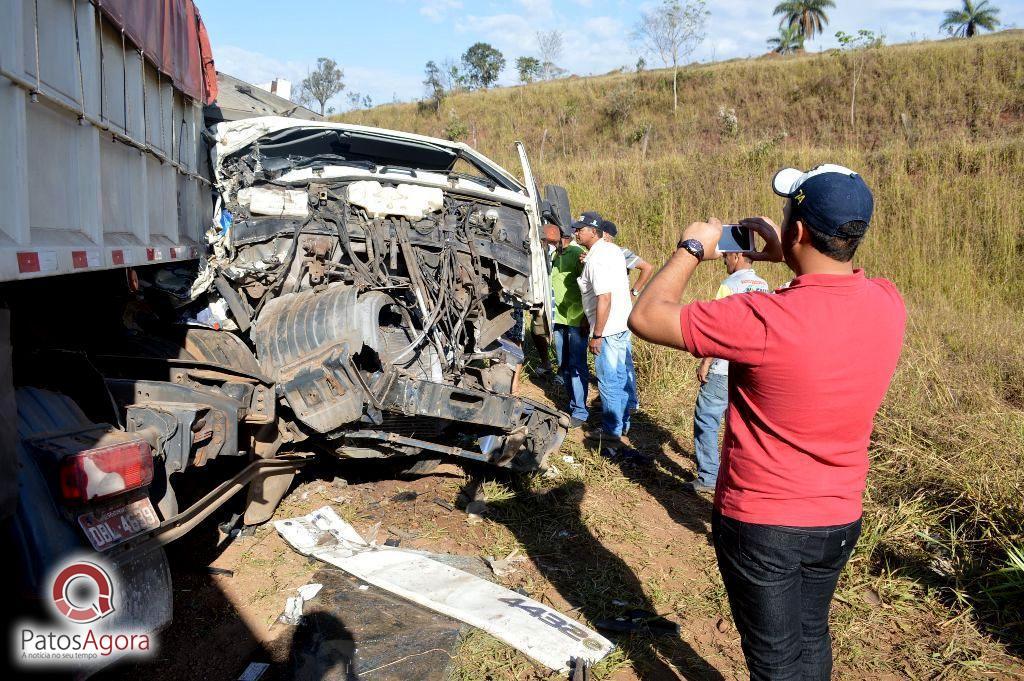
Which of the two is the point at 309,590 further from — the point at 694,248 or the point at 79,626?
the point at 694,248

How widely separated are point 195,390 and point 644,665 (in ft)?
7.20

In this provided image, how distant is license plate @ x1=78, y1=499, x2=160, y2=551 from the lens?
1.96 metres

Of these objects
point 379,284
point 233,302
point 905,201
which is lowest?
point 233,302

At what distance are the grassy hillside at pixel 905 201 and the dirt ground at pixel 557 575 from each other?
0.44 metres

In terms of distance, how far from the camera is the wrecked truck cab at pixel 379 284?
3.40m

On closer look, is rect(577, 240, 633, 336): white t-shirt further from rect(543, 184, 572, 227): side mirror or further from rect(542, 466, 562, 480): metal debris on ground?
rect(542, 466, 562, 480): metal debris on ground

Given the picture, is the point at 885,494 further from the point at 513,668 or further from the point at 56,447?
the point at 56,447

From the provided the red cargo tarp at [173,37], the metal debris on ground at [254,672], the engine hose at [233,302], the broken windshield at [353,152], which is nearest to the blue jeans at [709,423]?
the broken windshield at [353,152]

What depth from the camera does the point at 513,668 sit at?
8.55 feet

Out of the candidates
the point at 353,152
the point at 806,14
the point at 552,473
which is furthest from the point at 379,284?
the point at 806,14

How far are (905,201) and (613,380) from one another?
6762mm

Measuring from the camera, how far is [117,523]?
204cm

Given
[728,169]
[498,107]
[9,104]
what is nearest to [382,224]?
[9,104]

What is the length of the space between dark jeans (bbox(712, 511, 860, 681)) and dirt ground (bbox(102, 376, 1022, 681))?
1053 millimetres
